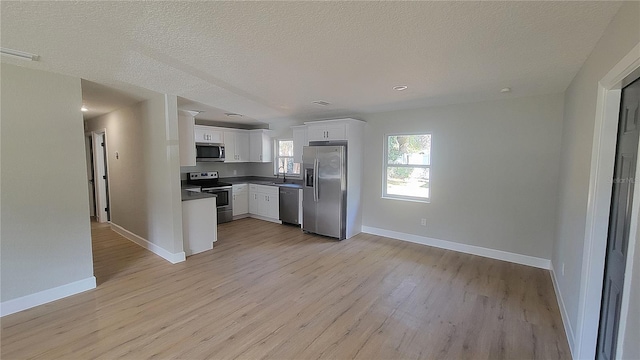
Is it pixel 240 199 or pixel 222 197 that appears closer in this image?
pixel 222 197

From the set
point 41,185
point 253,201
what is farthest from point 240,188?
point 41,185

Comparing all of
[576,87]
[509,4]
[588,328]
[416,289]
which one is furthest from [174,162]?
[576,87]

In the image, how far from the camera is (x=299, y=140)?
19.6 ft

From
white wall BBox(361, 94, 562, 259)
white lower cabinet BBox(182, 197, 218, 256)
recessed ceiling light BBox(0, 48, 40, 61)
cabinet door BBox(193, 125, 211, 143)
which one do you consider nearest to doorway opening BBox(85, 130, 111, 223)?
cabinet door BBox(193, 125, 211, 143)

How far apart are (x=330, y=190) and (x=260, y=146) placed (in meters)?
2.61

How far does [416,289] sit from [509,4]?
274 centimetres

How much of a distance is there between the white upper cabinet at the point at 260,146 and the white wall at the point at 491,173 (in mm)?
3042

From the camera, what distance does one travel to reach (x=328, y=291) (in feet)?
9.87

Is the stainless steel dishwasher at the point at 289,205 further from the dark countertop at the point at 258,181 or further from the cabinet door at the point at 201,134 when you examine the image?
the cabinet door at the point at 201,134

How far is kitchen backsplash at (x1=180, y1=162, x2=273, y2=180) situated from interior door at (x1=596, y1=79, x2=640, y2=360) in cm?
608

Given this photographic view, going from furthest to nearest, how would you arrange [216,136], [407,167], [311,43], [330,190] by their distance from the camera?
[216,136] < [330,190] < [407,167] < [311,43]

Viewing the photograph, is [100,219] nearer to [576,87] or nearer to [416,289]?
[416,289]

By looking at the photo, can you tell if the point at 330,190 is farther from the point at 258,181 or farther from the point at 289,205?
the point at 258,181

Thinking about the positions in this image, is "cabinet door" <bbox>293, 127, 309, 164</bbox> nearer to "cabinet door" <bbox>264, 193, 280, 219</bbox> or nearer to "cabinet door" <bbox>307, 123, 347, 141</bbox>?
"cabinet door" <bbox>307, 123, 347, 141</bbox>
